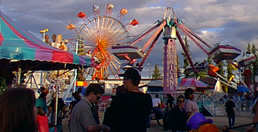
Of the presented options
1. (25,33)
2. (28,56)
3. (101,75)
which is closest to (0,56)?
(28,56)

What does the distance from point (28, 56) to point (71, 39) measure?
28.5 metres

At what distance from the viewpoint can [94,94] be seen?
3803 millimetres

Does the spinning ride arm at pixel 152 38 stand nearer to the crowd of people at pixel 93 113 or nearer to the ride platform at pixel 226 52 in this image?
the ride platform at pixel 226 52

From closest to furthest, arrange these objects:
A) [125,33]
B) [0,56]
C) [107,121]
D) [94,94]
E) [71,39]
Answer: [107,121], [94,94], [0,56], [125,33], [71,39]

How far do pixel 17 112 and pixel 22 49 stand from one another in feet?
17.8

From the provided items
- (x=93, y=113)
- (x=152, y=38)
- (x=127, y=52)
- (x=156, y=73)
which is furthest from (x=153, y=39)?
(x=156, y=73)

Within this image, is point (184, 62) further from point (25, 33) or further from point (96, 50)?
point (25, 33)

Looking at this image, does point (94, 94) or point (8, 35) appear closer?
point (94, 94)

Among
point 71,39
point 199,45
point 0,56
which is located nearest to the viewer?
point 0,56

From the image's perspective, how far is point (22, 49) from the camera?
7.03m

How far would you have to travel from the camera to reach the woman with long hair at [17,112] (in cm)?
192

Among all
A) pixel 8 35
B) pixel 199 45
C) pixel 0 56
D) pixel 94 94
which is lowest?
pixel 94 94

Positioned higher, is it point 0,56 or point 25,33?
point 25,33

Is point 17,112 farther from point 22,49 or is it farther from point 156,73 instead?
point 156,73
